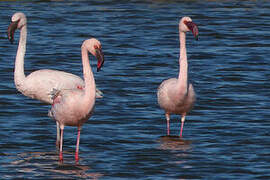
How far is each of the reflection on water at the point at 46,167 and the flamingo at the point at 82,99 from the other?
36 centimetres

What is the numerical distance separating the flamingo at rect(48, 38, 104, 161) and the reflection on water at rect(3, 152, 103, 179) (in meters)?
0.36

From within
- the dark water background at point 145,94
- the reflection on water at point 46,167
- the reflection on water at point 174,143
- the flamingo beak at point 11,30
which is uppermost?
the flamingo beak at point 11,30

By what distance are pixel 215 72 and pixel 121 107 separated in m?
4.27

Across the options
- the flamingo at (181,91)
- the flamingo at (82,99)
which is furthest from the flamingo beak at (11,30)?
the flamingo at (181,91)

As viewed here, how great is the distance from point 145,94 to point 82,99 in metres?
5.72

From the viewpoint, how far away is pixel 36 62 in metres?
19.8

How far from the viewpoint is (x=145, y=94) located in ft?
53.0

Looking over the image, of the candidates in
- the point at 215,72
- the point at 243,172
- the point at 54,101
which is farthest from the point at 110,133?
the point at 215,72

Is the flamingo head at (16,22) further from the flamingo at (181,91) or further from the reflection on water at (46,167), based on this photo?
the flamingo at (181,91)

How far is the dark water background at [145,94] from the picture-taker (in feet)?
36.5

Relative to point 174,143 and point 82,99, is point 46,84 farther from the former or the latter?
point 174,143

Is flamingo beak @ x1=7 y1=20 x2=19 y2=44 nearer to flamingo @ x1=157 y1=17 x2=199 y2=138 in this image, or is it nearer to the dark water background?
the dark water background

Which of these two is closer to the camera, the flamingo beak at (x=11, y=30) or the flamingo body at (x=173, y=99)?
the flamingo beak at (x=11, y=30)

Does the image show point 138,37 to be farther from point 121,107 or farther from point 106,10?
point 121,107
